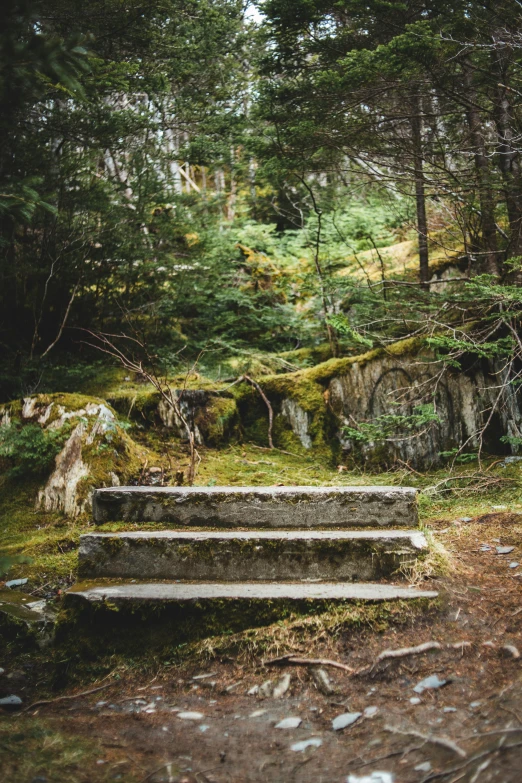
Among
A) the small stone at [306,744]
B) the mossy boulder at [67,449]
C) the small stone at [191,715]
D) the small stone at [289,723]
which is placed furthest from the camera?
the mossy boulder at [67,449]

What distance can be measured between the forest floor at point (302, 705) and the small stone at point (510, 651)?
1 cm

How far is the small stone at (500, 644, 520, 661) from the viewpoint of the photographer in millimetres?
2141

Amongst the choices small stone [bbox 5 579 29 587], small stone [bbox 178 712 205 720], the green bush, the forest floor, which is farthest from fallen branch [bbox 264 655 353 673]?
the green bush

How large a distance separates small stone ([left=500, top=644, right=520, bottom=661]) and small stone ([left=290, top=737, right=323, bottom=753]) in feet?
2.96

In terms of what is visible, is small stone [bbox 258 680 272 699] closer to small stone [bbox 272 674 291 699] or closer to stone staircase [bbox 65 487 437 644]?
small stone [bbox 272 674 291 699]

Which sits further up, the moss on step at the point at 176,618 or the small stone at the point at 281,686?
the moss on step at the point at 176,618

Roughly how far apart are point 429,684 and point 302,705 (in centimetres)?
54

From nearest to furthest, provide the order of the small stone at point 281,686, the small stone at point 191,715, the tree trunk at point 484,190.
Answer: the small stone at point 191,715 → the small stone at point 281,686 → the tree trunk at point 484,190

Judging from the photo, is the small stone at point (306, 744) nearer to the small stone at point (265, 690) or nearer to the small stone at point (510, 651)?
the small stone at point (265, 690)

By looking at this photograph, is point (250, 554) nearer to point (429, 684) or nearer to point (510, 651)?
point (429, 684)

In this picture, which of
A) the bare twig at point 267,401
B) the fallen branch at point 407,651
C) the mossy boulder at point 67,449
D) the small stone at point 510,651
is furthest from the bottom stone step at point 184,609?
the bare twig at point 267,401

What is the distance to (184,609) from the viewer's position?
2.62 m

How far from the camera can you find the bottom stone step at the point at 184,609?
2.58 meters

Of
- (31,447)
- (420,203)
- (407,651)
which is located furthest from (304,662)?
(420,203)
